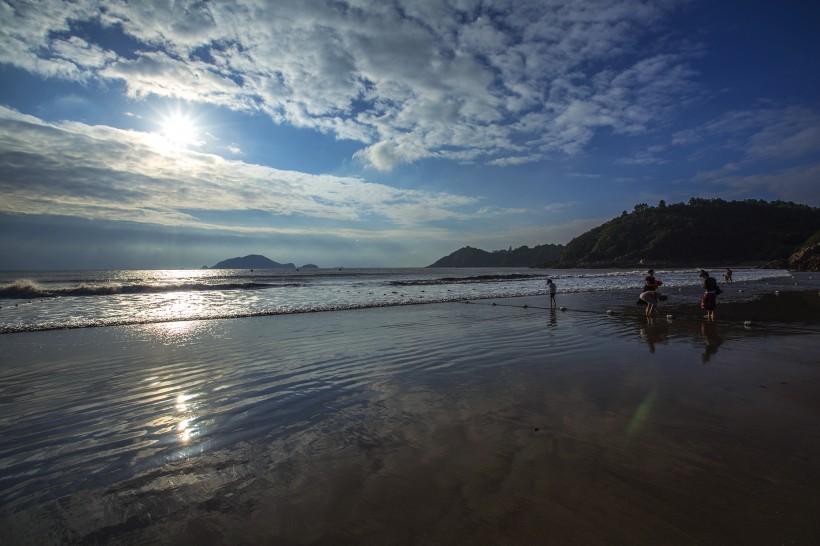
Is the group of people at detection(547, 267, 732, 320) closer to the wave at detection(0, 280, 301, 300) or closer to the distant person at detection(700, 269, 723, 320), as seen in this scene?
the distant person at detection(700, 269, 723, 320)

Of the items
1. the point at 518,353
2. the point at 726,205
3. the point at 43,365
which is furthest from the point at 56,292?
the point at 726,205

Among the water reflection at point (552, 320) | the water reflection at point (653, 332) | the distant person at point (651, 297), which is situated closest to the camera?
the water reflection at point (653, 332)

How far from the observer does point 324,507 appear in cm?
381

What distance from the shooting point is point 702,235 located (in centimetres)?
14475

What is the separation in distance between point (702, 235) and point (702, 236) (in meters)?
0.50

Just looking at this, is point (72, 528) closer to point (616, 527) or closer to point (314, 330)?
point (616, 527)

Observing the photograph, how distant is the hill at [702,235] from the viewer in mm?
132000

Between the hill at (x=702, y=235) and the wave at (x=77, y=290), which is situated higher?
the hill at (x=702, y=235)

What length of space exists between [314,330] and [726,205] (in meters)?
205

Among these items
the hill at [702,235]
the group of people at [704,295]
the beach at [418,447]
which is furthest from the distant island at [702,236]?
the beach at [418,447]

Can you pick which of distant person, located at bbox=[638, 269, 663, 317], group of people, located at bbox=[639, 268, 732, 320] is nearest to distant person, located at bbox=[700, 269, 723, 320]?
group of people, located at bbox=[639, 268, 732, 320]

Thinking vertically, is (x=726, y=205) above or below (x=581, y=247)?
above

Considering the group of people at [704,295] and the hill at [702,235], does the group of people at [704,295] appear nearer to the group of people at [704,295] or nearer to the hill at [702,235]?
the group of people at [704,295]

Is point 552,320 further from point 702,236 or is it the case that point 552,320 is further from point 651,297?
point 702,236
